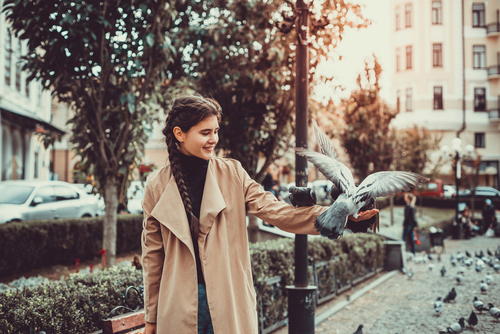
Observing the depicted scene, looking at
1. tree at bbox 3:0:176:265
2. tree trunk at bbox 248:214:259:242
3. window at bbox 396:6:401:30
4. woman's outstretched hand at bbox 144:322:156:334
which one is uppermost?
window at bbox 396:6:401:30

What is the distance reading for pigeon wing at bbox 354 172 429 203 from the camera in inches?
81.2

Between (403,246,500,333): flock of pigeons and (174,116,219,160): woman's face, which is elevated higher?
(174,116,219,160): woman's face

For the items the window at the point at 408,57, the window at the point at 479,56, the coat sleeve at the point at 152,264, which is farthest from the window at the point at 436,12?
the coat sleeve at the point at 152,264

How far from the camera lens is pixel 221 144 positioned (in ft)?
27.5

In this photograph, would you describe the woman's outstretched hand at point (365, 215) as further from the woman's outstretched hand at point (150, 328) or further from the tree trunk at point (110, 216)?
the tree trunk at point (110, 216)

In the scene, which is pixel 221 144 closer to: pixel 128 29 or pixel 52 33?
pixel 128 29

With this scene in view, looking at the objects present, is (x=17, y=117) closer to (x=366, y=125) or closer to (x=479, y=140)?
(x=366, y=125)

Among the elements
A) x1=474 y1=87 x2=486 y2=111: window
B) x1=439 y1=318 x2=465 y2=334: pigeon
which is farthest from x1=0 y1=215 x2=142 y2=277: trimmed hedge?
x1=474 y1=87 x2=486 y2=111: window

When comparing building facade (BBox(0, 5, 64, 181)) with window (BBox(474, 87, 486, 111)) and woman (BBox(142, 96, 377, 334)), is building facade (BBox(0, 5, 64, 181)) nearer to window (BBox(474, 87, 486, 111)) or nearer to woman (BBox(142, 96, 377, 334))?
woman (BBox(142, 96, 377, 334))

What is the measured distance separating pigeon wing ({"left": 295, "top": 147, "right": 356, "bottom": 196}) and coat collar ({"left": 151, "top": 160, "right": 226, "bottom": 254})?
1.71ft

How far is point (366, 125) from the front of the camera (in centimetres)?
1508

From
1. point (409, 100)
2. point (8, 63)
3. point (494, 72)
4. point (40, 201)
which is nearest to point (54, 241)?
point (40, 201)

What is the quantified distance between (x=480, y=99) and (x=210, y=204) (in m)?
41.1

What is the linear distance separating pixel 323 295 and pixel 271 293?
1.92 m
